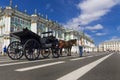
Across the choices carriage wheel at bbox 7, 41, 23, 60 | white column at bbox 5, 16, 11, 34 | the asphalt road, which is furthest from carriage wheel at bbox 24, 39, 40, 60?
white column at bbox 5, 16, 11, 34

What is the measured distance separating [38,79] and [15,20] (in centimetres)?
4889

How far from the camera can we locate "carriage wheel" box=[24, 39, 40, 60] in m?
12.3

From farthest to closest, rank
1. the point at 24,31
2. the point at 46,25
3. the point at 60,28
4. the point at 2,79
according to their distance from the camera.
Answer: the point at 60,28 < the point at 46,25 < the point at 24,31 < the point at 2,79

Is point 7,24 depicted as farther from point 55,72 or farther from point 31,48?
point 55,72

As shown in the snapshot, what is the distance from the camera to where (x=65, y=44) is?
77.0 feet

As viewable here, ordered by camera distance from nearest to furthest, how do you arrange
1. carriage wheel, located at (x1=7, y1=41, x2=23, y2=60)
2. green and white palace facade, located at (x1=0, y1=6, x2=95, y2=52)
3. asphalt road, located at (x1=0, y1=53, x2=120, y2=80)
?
asphalt road, located at (x1=0, y1=53, x2=120, y2=80) < carriage wheel, located at (x1=7, y1=41, x2=23, y2=60) < green and white palace facade, located at (x1=0, y1=6, x2=95, y2=52)

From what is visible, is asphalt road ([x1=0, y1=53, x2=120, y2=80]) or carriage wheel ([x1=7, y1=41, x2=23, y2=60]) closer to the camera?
asphalt road ([x1=0, y1=53, x2=120, y2=80])

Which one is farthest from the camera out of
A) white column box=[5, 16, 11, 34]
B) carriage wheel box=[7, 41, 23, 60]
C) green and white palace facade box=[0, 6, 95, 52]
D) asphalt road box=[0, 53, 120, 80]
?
green and white palace facade box=[0, 6, 95, 52]

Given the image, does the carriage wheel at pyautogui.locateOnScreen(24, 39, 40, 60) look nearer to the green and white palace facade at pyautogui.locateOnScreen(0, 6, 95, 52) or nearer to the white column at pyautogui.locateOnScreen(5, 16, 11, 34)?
the green and white palace facade at pyautogui.locateOnScreen(0, 6, 95, 52)

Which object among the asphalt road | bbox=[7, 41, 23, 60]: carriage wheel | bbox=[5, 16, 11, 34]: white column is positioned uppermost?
bbox=[5, 16, 11, 34]: white column

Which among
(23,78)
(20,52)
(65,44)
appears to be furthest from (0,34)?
(23,78)

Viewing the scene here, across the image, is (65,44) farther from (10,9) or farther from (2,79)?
(10,9)

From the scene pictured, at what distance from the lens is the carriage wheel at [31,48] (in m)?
12.3

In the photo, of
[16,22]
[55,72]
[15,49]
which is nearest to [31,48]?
[15,49]
